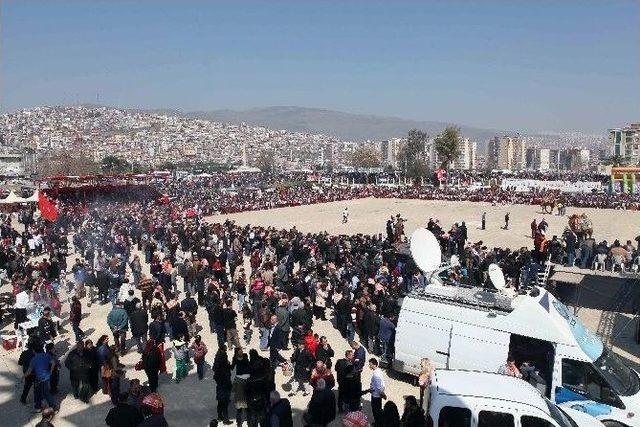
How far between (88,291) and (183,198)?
28.0 m

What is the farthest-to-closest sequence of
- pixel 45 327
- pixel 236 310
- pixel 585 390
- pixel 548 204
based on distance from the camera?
pixel 548 204 → pixel 236 310 → pixel 45 327 → pixel 585 390

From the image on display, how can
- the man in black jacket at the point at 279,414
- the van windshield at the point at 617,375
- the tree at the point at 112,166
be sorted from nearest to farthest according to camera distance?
the man in black jacket at the point at 279,414, the van windshield at the point at 617,375, the tree at the point at 112,166

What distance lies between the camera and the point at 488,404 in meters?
5.86

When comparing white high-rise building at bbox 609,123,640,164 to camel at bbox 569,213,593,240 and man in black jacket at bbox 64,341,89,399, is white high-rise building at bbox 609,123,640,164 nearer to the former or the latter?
camel at bbox 569,213,593,240

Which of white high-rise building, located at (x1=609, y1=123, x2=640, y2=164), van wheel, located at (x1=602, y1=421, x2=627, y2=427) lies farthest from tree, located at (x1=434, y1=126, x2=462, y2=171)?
white high-rise building, located at (x1=609, y1=123, x2=640, y2=164)

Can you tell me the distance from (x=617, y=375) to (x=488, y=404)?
2576 millimetres

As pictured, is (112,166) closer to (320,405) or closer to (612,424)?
(320,405)

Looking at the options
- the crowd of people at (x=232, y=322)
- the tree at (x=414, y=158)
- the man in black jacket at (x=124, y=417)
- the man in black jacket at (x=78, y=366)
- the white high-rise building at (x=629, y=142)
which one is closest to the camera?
the man in black jacket at (x=124, y=417)

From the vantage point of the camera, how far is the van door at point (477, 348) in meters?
7.79

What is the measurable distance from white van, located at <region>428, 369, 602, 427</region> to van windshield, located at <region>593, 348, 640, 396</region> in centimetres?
106

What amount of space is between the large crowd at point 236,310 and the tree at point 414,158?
60429 mm

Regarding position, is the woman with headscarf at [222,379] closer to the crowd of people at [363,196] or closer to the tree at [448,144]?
the crowd of people at [363,196]

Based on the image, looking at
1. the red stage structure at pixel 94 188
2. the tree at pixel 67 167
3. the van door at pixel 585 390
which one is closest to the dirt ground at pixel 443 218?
the red stage structure at pixel 94 188

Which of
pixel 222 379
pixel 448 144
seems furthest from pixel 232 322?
pixel 448 144
